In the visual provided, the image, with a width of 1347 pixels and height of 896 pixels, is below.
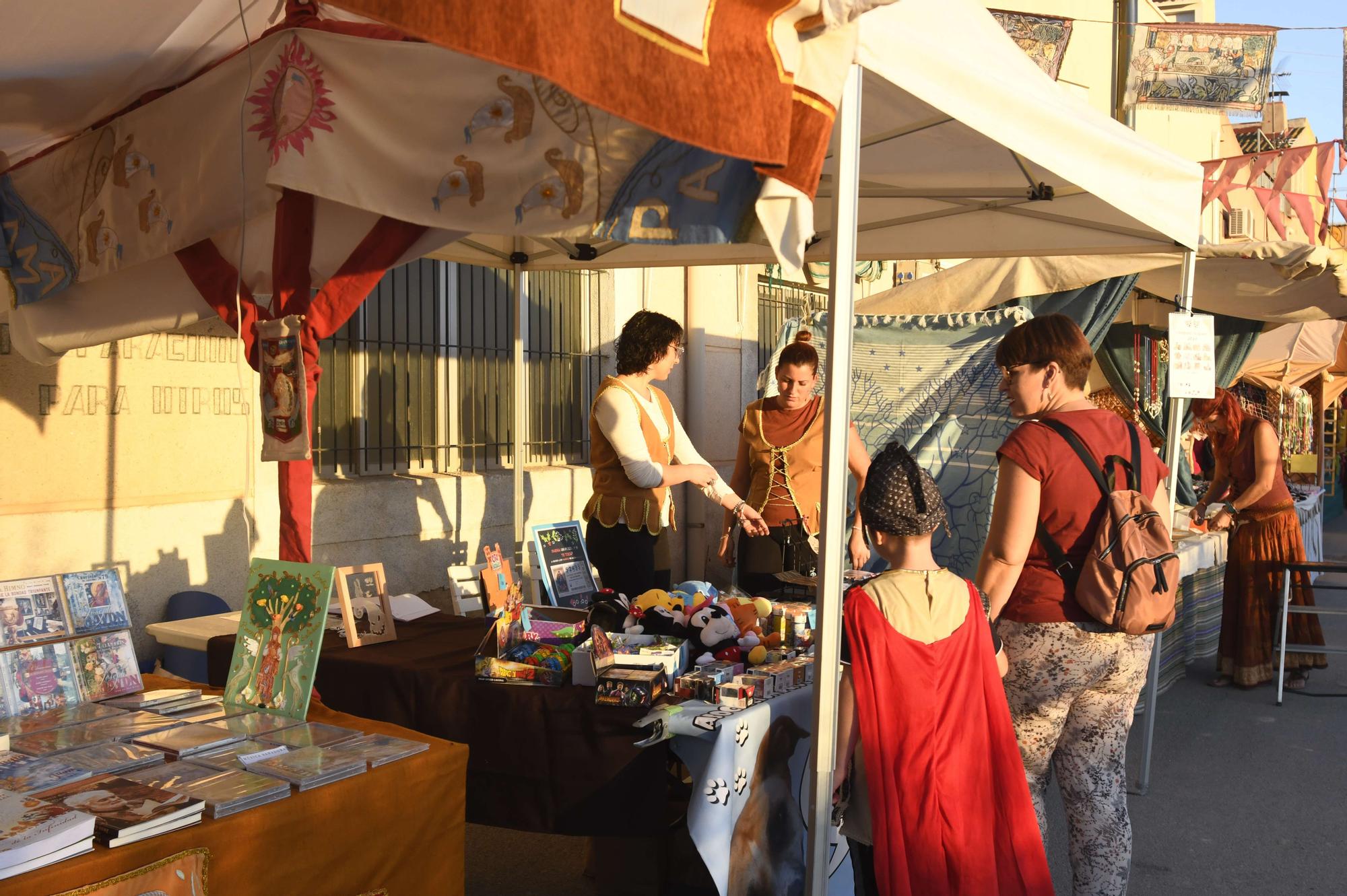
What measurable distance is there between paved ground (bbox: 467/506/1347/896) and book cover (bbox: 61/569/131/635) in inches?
54.4

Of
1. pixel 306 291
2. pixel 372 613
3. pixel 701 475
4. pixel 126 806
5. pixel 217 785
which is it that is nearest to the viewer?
pixel 126 806

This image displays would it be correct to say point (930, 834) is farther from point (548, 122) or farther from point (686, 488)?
point (686, 488)

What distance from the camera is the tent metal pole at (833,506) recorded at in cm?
250

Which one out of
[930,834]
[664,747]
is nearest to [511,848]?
[664,747]

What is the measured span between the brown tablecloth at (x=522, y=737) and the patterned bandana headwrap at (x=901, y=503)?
788 millimetres

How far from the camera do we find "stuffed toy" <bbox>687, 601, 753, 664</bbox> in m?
3.16

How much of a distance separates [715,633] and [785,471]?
2103 millimetres

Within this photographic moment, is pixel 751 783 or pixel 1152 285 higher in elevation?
pixel 1152 285

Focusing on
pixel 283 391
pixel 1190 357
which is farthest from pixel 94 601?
pixel 1190 357

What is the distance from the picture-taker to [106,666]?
2816mm

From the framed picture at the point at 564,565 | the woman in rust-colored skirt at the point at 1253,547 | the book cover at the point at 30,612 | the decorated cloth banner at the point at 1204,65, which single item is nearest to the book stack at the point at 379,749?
the book cover at the point at 30,612

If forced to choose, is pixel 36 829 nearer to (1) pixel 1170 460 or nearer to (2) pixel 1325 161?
(1) pixel 1170 460

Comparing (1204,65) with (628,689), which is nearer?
(628,689)

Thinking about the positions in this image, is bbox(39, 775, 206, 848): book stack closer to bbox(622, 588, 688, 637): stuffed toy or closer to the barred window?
bbox(622, 588, 688, 637): stuffed toy
